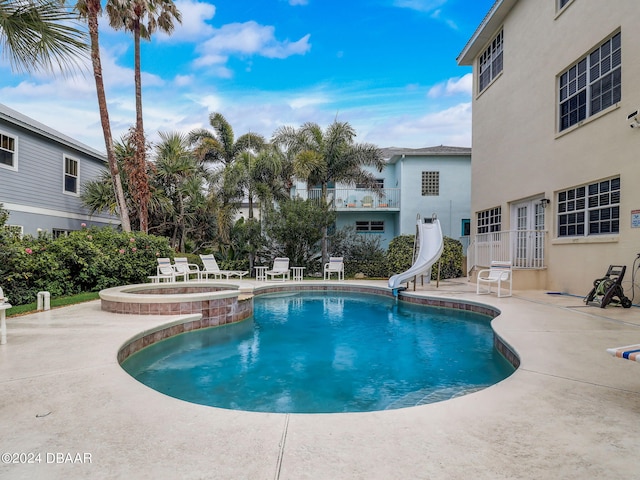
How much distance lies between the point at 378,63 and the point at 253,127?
29.1 ft

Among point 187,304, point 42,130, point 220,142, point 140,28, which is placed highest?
point 140,28

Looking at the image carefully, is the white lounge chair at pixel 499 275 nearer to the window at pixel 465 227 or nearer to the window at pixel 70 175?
the window at pixel 465 227

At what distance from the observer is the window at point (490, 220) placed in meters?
14.4

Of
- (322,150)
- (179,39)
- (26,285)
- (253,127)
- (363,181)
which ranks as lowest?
(26,285)

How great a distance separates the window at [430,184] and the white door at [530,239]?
317 inches

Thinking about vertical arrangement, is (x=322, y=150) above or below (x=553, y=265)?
above

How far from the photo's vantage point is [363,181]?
18.6 meters

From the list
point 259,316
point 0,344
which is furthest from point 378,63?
point 0,344

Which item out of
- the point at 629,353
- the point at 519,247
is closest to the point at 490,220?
the point at 519,247

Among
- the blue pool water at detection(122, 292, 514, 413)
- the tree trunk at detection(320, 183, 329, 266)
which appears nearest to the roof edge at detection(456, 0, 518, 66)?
the tree trunk at detection(320, 183, 329, 266)

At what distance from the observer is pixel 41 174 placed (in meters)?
14.4

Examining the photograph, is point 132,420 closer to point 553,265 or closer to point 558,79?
point 553,265

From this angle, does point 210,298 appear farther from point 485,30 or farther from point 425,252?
point 485,30

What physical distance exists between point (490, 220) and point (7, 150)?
57.2 ft
